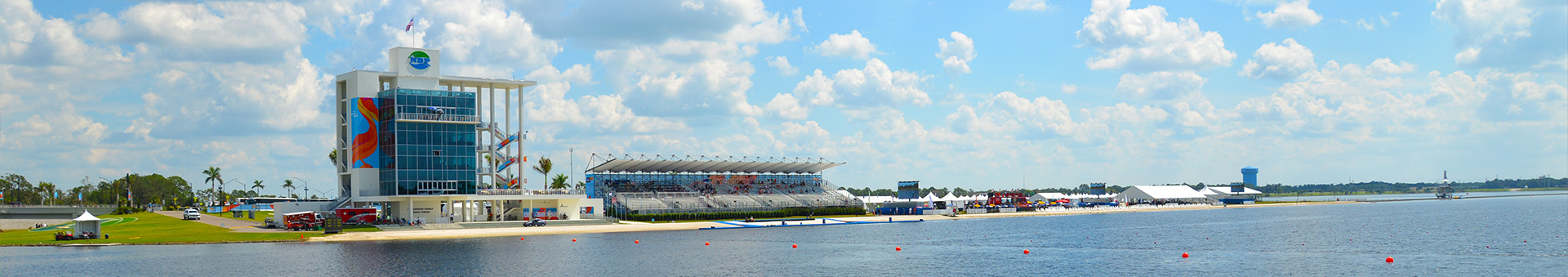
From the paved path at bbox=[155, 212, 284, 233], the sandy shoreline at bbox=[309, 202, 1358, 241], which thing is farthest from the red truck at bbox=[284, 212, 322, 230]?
the sandy shoreline at bbox=[309, 202, 1358, 241]

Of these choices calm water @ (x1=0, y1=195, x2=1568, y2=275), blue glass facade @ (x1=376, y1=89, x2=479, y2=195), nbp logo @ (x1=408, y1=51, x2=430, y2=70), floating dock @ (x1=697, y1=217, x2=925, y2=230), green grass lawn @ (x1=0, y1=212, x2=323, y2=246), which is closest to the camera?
calm water @ (x1=0, y1=195, x2=1568, y2=275)

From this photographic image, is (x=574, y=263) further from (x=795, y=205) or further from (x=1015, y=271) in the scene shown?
(x=795, y=205)

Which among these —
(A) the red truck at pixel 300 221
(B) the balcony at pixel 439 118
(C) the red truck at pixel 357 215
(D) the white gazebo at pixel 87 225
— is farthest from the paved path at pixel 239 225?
(B) the balcony at pixel 439 118

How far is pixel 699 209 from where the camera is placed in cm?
11762

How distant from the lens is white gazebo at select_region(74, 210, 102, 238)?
7819 cm

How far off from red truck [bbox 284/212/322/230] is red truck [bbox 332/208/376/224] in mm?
2605

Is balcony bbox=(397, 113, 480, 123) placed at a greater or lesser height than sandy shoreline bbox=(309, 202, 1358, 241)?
greater

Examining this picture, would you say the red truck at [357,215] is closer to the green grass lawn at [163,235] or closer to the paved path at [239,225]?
the paved path at [239,225]

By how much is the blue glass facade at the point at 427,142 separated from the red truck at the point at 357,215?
329 centimetres

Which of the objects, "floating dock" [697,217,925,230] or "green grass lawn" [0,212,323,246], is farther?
"floating dock" [697,217,925,230]

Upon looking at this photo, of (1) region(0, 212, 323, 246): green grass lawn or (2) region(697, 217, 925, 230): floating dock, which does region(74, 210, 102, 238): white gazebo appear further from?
(2) region(697, 217, 925, 230): floating dock

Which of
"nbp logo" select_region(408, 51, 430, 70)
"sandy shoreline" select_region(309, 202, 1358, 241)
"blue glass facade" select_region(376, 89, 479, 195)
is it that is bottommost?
"sandy shoreline" select_region(309, 202, 1358, 241)

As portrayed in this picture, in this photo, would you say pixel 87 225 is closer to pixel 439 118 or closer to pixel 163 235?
pixel 163 235

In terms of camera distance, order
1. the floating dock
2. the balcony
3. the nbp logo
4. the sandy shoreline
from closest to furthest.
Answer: the sandy shoreline
the balcony
the nbp logo
the floating dock
